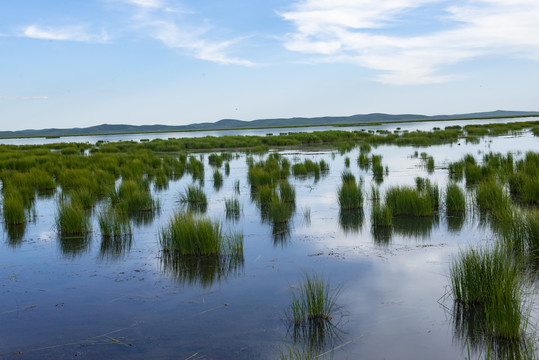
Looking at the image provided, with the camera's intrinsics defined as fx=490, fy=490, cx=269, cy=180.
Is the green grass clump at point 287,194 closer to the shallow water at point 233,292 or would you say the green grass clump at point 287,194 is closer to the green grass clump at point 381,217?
the shallow water at point 233,292

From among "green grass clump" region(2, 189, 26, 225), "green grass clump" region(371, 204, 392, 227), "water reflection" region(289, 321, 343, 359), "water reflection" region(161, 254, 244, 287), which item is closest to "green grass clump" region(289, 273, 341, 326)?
"water reflection" region(289, 321, 343, 359)

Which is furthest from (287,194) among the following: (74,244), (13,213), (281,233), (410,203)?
(13,213)

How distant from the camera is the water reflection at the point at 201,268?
6.40m

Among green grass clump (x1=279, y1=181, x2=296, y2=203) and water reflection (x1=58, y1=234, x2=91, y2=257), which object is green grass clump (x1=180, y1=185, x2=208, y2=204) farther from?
water reflection (x1=58, y1=234, x2=91, y2=257)

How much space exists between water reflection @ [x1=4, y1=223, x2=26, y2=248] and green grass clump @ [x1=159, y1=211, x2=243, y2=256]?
10.6ft

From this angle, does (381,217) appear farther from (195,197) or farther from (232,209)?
(195,197)

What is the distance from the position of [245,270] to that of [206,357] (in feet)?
8.19

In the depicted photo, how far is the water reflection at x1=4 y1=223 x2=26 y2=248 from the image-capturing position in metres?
8.86

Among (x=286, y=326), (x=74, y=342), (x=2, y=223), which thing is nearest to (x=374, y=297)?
(x=286, y=326)

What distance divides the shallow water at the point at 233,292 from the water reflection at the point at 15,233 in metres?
0.05

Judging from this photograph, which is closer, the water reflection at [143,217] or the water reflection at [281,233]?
the water reflection at [281,233]

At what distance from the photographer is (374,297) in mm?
5590

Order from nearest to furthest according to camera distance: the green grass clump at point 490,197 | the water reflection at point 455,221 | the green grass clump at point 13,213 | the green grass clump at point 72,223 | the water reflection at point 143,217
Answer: the water reflection at point 455,221
the green grass clump at point 72,223
the green grass clump at point 490,197
the water reflection at point 143,217
the green grass clump at point 13,213

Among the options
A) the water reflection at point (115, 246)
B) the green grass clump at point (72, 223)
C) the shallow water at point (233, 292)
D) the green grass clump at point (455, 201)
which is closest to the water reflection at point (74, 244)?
the shallow water at point (233, 292)
